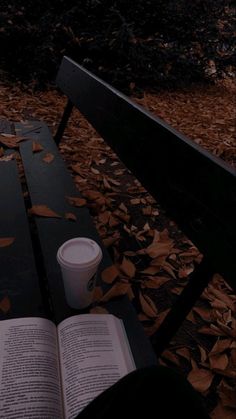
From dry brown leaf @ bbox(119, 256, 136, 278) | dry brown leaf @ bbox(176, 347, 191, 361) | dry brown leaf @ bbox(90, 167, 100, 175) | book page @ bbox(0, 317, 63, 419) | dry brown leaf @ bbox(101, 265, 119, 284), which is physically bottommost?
dry brown leaf @ bbox(90, 167, 100, 175)

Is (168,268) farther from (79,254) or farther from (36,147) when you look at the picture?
(36,147)

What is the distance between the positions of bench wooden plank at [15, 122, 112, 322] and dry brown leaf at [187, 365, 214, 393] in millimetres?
591

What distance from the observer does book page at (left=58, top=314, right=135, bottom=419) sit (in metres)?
0.75

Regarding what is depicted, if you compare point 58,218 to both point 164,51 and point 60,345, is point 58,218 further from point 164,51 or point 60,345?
point 164,51

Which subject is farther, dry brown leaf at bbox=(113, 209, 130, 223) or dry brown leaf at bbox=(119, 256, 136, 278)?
dry brown leaf at bbox=(113, 209, 130, 223)

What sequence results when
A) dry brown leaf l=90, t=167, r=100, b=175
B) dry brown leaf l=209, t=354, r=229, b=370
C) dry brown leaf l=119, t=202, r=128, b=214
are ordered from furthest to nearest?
dry brown leaf l=90, t=167, r=100, b=175 < dry brown leaf l=119, t=202, r=128, b=214 < dry brown leaf l=209, t=354, r=229, b=370

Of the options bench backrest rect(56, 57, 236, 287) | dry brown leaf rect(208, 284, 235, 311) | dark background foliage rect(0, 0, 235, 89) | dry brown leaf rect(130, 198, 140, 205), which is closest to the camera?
bench backrest rect(56, 57, 236, 287)

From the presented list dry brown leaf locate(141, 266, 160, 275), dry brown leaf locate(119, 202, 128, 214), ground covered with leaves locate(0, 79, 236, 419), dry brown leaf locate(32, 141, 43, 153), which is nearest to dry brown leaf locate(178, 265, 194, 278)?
ground covered with leaves locate(0, 79, 236, 419)

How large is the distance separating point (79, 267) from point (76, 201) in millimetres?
690

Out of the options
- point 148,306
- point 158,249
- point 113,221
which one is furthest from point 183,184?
point 113,221

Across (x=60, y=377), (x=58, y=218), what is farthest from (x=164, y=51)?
(x=60, y=377)

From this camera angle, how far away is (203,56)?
19.2 ft

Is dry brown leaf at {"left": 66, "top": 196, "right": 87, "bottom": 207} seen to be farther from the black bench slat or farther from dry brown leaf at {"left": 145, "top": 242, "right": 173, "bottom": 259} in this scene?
dry brown leaf at {"left": 145, "top": 242, "right": 173, "bottom": 259}

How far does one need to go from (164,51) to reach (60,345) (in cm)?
538
